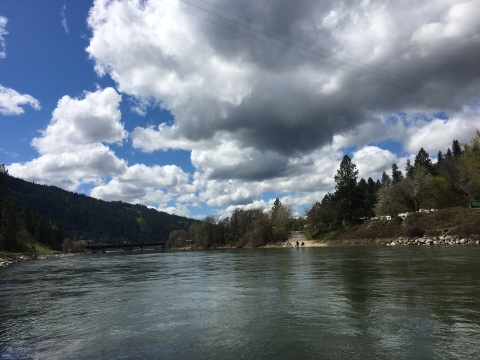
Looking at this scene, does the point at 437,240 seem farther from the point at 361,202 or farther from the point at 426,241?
the point at 361,202

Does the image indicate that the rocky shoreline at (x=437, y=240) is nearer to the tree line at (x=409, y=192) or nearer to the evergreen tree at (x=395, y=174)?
the tree line at (x=409, y=192)

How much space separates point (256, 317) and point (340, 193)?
96.3m

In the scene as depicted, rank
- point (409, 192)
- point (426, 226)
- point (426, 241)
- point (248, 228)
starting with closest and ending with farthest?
point (426, 241)
point (426, 226)
point (409, 192)
point (248, 228)

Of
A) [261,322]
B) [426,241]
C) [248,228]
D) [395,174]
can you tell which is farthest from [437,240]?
[395,174]

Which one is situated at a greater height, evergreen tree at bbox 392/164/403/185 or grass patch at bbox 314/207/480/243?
evergreen tree at bbox 392/164/403/185

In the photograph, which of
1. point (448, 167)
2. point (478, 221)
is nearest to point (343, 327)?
point (478, 221)

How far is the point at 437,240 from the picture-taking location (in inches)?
2420

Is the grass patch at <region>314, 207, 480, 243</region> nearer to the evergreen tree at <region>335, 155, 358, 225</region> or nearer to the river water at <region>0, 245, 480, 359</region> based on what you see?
the evergreen tree at <region>335, 155, 358, 225</region>

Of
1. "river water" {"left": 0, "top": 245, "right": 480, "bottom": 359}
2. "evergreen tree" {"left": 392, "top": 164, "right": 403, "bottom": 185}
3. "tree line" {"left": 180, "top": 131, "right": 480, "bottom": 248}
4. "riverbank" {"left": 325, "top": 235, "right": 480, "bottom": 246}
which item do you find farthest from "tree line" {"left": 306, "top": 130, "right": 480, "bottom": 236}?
"river water" {"left": 0, "top": 245, "right": 480, "bottom": 359}

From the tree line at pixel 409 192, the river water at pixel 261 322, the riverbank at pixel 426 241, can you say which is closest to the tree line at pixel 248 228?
the tree line at pixel 409 192

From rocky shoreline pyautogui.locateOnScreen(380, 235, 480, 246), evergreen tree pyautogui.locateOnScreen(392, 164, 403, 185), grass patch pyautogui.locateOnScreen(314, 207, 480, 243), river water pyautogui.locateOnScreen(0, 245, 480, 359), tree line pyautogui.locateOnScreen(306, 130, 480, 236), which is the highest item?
evergreen tree pyautogui.locateOnScreen(392, 164, 403, 185)

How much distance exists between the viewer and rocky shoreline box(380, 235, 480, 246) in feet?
180

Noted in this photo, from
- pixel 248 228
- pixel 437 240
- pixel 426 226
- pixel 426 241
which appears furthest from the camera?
pixel 248 228

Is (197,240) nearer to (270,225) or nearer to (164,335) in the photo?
(270,225)
